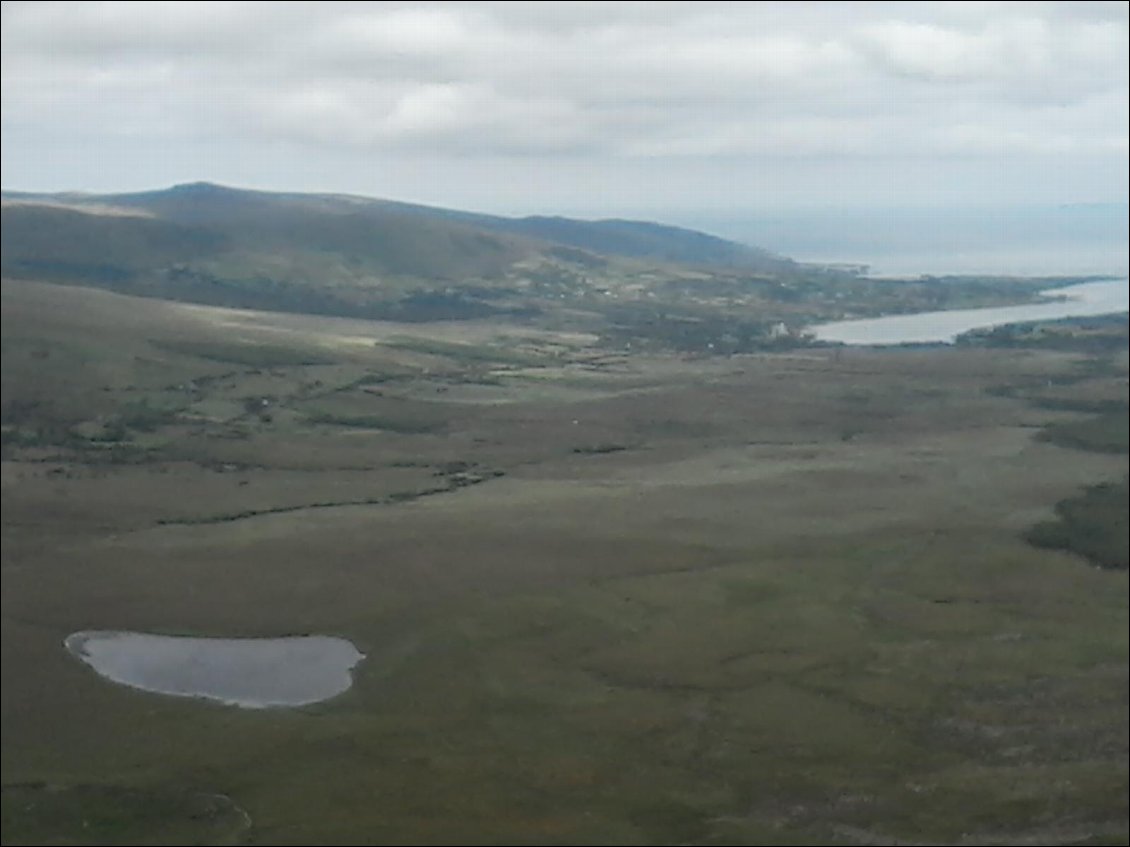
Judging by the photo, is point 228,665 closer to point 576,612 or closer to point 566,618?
point 566,618

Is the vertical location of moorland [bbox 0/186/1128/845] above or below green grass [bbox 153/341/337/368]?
below

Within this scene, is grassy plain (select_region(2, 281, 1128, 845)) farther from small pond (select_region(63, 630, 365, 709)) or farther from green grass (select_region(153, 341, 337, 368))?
green grass (select_region(153, 341, 337, 368))

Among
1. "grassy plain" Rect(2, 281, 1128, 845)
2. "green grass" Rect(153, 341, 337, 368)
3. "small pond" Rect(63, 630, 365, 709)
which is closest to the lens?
"grassy plain" Rect(2, 281, 1128, 845)

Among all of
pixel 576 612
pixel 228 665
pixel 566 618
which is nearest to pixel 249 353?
pixel 576 612

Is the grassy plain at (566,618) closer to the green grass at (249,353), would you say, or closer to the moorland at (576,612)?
the moorland at (576,612)

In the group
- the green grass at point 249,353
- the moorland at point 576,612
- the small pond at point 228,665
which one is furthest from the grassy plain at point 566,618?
the green grass at point 249,353

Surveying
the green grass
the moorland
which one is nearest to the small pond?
the moorland

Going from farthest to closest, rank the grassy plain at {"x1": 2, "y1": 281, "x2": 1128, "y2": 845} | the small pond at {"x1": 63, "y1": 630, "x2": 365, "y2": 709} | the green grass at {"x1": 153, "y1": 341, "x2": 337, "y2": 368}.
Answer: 1. the green grass at {"x1": 153, "y1": 341, "x2": 337, "y2": 368}
2. the small pond at {"x1": 63, "y1": 630, "x2": 365, "y2": 709}
3. the grassy plain at {"x1": 2, "y1": 281, "x2": 1128, "y2": 845}
